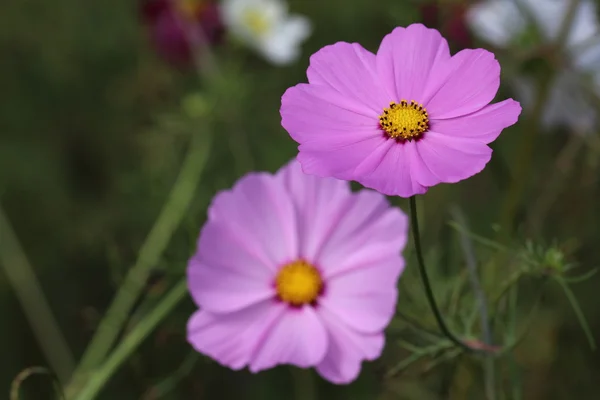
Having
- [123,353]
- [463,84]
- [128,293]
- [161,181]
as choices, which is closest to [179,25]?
[161,181]

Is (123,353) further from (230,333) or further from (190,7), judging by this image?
(190,7)

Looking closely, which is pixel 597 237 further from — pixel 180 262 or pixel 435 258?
pixel 180 262

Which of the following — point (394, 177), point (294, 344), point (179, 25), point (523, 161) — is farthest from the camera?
point (179, 25)

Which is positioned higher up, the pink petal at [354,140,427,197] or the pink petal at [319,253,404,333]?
the pink petal at [354,140,427,197]

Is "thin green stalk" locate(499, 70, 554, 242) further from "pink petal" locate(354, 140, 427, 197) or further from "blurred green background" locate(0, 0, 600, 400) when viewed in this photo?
"pink petal" locate(354, 140, 427, 197)

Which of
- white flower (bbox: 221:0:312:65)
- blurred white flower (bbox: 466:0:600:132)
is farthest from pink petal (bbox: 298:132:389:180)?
white flower (bbox: 221:0:312:65)

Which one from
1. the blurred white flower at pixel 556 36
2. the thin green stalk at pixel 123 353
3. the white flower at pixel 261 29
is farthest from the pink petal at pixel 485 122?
the white flower at pixel 261 29
